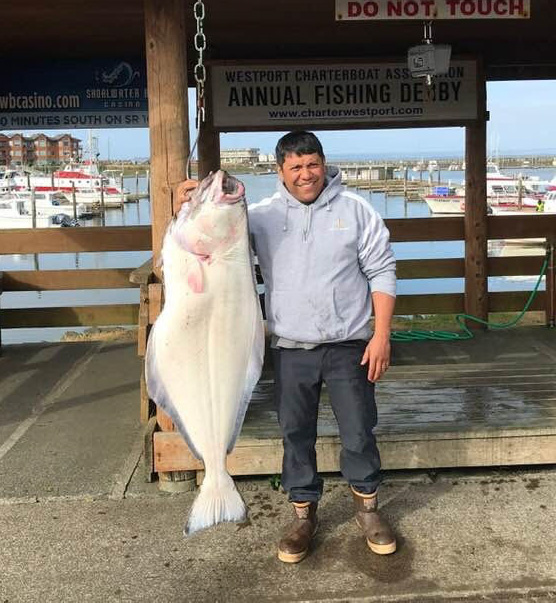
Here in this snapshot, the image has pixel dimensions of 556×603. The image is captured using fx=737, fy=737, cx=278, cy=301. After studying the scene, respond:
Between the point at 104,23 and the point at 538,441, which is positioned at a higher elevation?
the point at 104,23

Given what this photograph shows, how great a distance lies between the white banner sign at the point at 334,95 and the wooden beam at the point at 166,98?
3.17 m

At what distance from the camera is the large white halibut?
2.62 meters

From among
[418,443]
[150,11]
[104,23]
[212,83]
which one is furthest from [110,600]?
[212,83]

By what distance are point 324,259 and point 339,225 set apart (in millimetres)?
150

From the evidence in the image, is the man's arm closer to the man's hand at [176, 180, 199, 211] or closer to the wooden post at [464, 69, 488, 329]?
the man's hand at [176, 180, 199, 211]

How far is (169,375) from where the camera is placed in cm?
271

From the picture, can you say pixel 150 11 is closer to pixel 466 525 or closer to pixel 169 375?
pixel 169 375

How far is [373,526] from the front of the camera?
3172 millimetres

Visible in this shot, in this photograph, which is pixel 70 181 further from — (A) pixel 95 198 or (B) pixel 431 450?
(B) pixel 431 450

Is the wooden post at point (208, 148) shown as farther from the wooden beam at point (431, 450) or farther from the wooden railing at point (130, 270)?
the wooden beam at point (431, 450)

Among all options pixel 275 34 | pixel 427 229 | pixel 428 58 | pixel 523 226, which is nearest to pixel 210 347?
pixel 428 58

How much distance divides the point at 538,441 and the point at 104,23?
4583mm

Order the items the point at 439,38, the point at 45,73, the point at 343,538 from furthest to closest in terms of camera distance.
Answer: the point at 45,73
the point at 439,38
the point at 343,538

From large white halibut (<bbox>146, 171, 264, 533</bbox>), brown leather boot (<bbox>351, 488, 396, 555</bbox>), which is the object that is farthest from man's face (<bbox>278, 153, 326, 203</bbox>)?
brown leather boot (<bbox>351, 488, 396, 555</bbox>)
